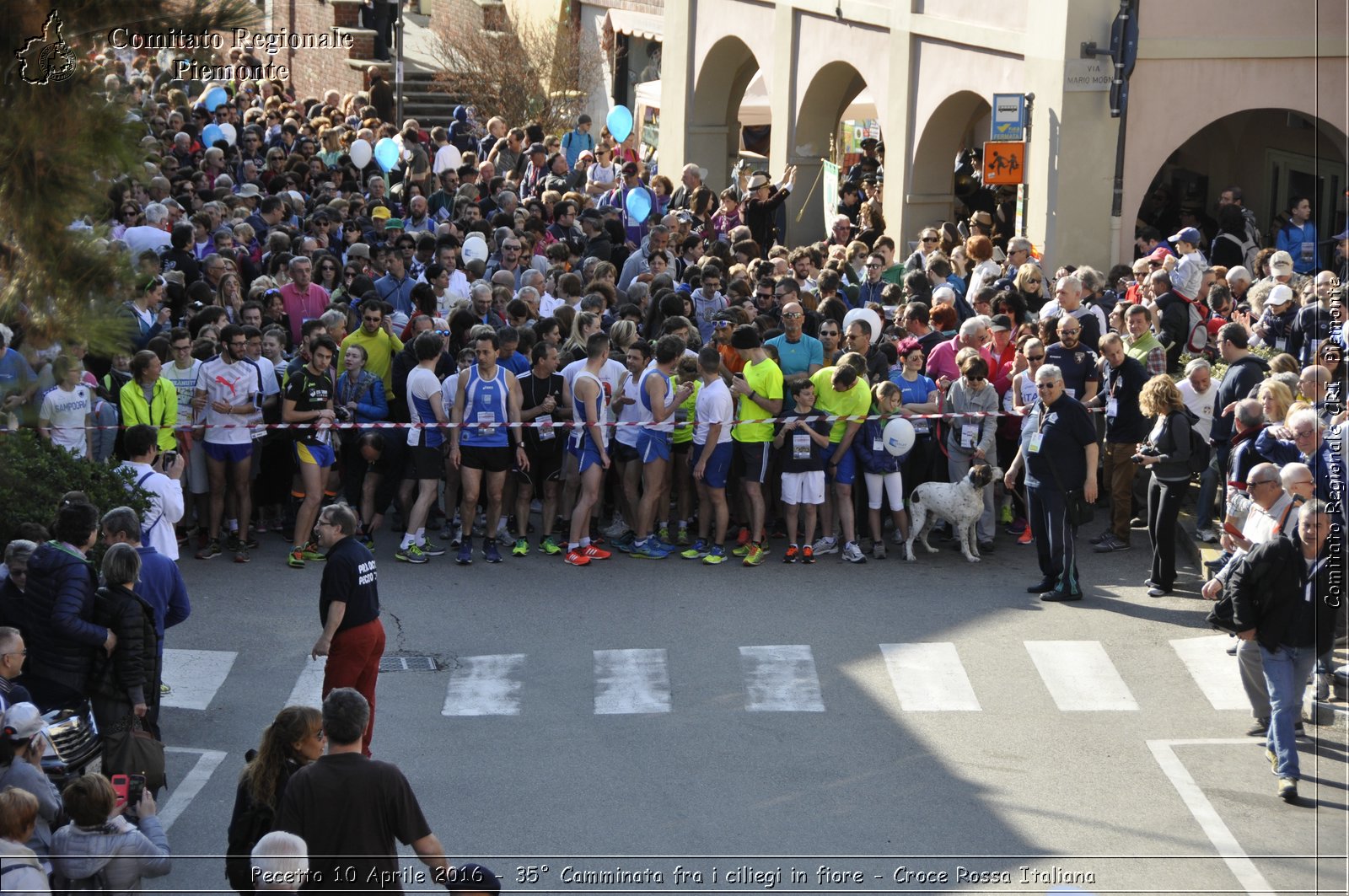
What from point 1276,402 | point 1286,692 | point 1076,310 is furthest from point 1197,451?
point 1286,692

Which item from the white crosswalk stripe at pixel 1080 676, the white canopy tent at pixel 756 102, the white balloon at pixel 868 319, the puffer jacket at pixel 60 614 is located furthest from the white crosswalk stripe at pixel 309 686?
the white canopy tent at pixel 756 102

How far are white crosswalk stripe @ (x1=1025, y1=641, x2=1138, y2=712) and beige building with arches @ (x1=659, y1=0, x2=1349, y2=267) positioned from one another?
9.57 metres

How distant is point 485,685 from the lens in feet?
37.0

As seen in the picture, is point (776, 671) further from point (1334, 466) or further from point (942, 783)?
point (1334, 466)

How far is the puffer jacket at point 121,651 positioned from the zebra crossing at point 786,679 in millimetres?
1999

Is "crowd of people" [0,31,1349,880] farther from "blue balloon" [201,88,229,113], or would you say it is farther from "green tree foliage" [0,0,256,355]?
"blue balloon" [201,88,229,113]

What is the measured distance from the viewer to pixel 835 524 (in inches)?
558

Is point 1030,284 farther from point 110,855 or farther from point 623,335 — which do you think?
point 110,855

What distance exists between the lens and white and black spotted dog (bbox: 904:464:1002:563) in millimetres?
13430

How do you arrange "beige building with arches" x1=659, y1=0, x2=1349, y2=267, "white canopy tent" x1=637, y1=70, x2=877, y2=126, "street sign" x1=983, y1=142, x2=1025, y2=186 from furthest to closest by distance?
"white canopy tent" x1=637, y1=70, x2=877, y2=126 < "street sign" x1=983, y1=142, x2=1025, y2=186 < "beige building with arches" x1=659, y1=0, x2=1349, y2=267

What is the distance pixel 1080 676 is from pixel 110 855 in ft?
22.1

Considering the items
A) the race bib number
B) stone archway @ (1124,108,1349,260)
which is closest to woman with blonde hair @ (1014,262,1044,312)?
the race bib number

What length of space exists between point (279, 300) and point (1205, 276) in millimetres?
9393

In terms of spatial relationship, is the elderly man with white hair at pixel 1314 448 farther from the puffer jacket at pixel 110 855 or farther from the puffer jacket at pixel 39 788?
the puffer jacket at pixel 39 788
